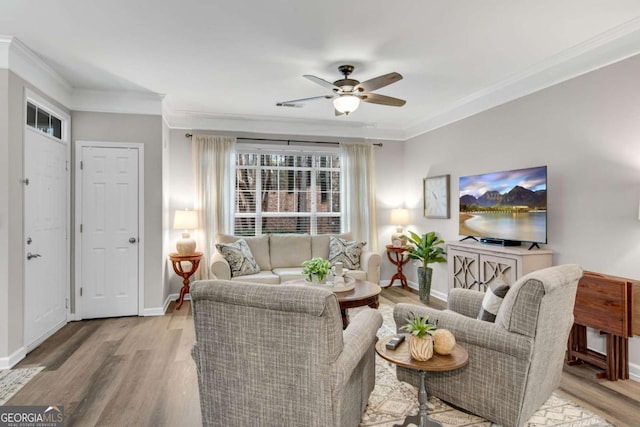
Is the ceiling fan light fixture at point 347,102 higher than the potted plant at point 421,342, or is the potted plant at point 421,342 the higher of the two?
the ceiling fan light fixture at point 347,102

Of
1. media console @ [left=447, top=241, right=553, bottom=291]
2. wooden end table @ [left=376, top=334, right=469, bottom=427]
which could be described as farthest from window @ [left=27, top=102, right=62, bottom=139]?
media console @ [left=447, top=241, right=553, bottom=291]

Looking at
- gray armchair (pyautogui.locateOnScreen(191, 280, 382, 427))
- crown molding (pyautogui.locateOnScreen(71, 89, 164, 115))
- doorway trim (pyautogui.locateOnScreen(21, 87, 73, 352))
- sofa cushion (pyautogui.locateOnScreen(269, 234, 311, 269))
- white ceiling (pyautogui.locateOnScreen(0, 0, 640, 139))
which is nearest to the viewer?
gray armchair (pyautogui.locateOnScreen(191, 280, 382, 427))

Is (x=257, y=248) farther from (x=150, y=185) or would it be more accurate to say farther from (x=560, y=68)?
(x=560, y=68)

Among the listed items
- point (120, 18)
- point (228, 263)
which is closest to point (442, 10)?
point (120, 18)

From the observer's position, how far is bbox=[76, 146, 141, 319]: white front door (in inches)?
169

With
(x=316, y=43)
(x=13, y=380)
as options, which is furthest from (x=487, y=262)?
(x=13, y=380)

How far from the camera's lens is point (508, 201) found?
3.93m

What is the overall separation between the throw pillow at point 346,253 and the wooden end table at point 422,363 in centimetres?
288

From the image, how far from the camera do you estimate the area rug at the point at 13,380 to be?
2.57m

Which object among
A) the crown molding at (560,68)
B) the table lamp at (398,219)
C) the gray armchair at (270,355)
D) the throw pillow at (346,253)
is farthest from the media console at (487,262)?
the gray armchair at (270,355)

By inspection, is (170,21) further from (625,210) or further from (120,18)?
(625,210)

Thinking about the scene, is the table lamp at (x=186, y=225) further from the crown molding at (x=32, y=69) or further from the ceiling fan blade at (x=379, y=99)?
the ceiling fan blade at (x=379, y=99)

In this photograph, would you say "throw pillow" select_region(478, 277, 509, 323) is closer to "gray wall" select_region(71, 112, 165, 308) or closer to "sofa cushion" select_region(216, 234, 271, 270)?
"sofa cushion" select_region(216, 234, 271, 270)

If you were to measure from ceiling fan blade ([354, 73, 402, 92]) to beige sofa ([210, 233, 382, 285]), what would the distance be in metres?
2.40
